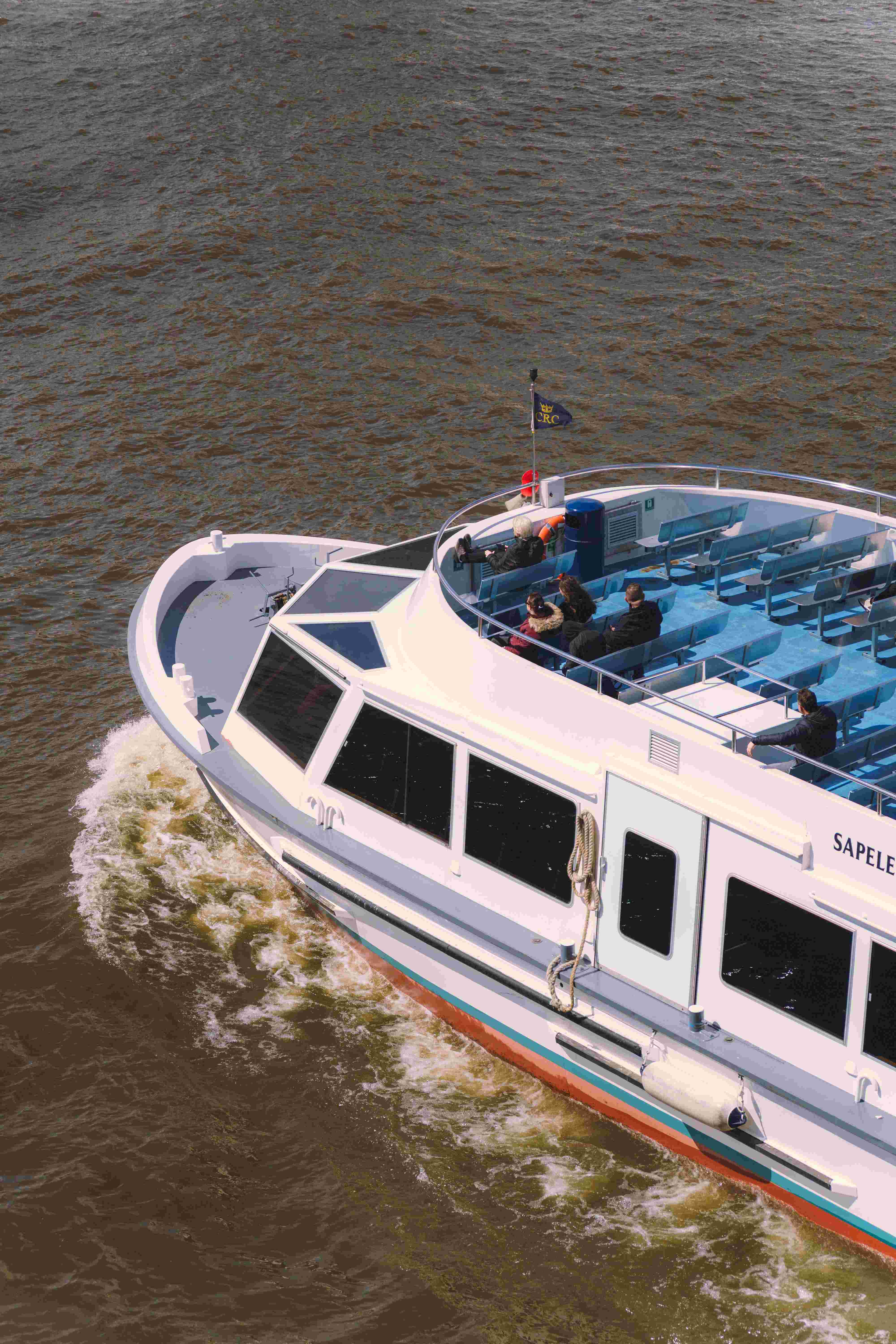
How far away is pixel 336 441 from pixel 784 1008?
47.8 feet

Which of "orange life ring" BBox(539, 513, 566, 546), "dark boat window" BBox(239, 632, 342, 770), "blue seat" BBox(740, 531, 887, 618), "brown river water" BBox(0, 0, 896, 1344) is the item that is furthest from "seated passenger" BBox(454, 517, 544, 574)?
"brown river water" BBox(0, 0, 896, 1344)

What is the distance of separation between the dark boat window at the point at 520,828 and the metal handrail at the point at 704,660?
1.01m

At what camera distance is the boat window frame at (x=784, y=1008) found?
8836mm

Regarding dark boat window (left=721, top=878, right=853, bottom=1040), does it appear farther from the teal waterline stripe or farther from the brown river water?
the brown river water

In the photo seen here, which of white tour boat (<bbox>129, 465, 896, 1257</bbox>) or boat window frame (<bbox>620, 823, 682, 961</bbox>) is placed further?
boat window frame (<bbox>620, 823, 682, 961</bbox>)

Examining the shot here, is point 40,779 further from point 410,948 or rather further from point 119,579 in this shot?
point 410,948

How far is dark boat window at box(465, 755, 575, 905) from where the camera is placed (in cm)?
1024

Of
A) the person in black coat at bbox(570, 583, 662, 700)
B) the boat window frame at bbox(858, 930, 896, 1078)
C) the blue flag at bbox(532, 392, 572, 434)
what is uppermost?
the blue flag at bbox(532, 392, 572, 434)

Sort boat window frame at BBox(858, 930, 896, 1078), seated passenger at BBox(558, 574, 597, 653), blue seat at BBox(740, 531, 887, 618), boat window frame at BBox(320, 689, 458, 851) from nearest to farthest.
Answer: boat window frame at BBox(858, 930, 896, 1078) < boat window frame at BBox(320, 689, 458, 851) < seated passenger at BBox(558, 574, 597, 653) < blue seat at BBox(740, 531, 887, 618)

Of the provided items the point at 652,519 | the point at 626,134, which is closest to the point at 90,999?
the point at 652,519

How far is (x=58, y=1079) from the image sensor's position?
1137 cm

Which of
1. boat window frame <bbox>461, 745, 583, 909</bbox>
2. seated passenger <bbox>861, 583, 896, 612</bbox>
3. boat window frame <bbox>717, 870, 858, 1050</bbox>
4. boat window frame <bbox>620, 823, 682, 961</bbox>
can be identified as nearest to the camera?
boat window frame <bbox>717, 870, 858, 1050</bbox>

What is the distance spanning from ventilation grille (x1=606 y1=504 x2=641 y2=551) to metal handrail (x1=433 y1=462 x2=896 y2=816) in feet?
1.28

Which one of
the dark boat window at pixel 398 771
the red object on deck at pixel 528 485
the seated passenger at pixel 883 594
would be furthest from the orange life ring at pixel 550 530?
the seated passenger at pixel 883 594
